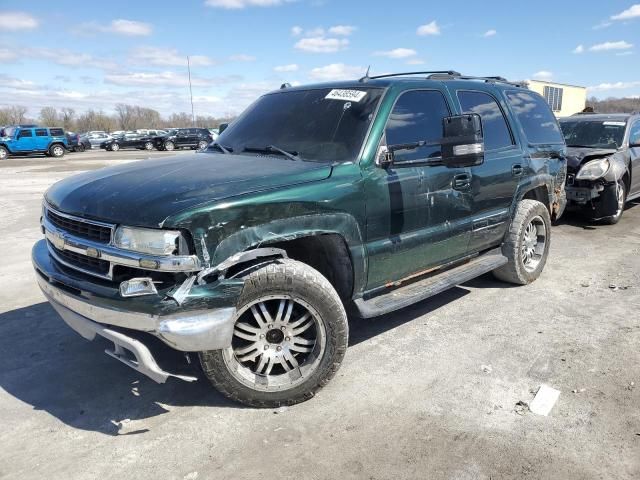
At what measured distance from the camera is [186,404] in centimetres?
324

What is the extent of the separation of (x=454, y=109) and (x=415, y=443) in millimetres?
2722

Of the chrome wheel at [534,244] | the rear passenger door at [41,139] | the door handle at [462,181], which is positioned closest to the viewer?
the door handle at [462,181]

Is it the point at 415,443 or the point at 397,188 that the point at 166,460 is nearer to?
the point at 415,443

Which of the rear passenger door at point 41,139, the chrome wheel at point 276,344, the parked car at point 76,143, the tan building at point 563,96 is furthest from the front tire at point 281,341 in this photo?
the tan building at point 563,96

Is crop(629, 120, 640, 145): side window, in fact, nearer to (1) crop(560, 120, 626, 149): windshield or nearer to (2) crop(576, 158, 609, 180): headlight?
(1) crop(560, 120, 626, 149): windshield

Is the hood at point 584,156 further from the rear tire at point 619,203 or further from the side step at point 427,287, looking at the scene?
the side step at point 427,287

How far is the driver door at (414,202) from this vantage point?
11.6 ft

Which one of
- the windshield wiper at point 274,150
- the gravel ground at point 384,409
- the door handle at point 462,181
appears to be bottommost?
the gravel ground at point 384,409

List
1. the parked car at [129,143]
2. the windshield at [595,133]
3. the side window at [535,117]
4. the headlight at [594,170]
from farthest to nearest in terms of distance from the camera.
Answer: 1. the parked car at [129,143]
2. the windshield at [595,133]
3. the headlight at [594,170]
4. the side window at [535,117]

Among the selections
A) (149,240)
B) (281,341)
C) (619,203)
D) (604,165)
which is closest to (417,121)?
(281,341)

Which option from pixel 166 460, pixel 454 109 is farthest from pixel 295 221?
pixel 454 109

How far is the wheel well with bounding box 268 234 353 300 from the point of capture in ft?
11.0

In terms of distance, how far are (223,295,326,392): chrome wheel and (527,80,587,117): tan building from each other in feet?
149

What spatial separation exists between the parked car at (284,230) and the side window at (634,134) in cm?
553
